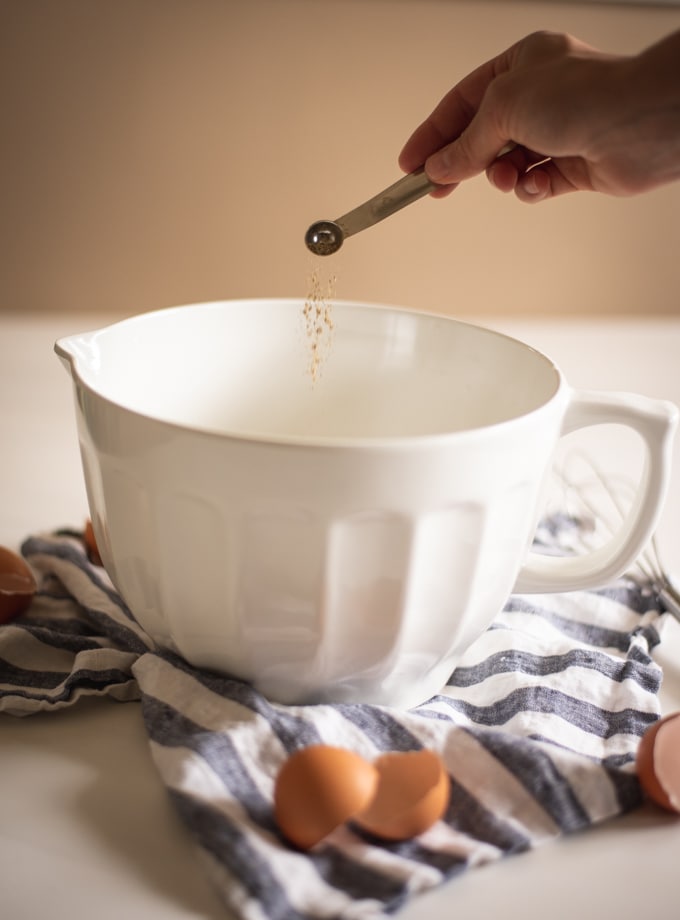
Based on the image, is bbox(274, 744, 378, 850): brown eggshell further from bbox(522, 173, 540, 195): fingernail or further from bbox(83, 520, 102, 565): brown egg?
bbox(522, 173, 540, 195): fingernail

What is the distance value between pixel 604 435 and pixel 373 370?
47 centimetres

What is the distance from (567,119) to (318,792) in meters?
0.42

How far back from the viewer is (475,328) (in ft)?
2.13

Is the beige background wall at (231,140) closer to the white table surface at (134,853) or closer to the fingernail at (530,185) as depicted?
the fingernail at (530,185)

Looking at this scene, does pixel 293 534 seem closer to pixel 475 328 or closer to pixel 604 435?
pixel 475 328

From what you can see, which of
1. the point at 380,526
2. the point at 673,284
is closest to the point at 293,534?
the point at 380,526

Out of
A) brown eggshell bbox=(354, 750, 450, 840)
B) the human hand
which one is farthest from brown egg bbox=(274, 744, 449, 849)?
the human hand

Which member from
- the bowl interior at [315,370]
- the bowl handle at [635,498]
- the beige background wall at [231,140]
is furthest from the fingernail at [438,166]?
the beige background wall at [231,140]

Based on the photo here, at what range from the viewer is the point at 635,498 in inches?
21.2

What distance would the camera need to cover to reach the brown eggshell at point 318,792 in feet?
1.40

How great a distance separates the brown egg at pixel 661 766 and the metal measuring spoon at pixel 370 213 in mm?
387

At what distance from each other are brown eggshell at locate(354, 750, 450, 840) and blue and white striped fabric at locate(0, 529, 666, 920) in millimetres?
11

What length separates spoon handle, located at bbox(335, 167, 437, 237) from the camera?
2.23 ft

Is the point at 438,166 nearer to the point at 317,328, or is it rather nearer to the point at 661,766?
the point at 317,328
